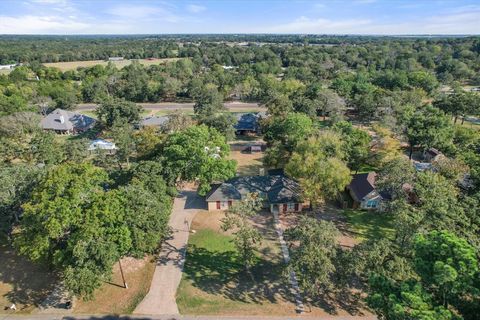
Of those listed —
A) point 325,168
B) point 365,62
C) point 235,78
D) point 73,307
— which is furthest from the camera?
point 365,62

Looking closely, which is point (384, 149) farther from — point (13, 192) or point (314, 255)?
point (13, 192)

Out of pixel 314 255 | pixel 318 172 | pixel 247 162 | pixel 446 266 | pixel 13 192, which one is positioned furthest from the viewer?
pixel 247 162

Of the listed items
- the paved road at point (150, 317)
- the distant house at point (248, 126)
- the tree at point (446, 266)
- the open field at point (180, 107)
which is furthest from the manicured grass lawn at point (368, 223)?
the open field at point (180, 107)

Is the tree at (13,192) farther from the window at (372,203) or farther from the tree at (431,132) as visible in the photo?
the tree at (431,132)

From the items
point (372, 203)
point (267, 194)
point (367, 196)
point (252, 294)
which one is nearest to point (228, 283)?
point (252, 294)

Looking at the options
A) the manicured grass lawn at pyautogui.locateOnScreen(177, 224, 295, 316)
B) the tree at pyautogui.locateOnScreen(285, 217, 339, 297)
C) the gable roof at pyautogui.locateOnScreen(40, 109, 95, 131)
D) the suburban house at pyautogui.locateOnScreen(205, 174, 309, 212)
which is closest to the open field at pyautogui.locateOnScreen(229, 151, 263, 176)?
the suburban house at pyautogui.locateOnScreen(205, 174, 309, 212)

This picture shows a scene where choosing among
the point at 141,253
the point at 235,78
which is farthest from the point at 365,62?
the point at 141,253

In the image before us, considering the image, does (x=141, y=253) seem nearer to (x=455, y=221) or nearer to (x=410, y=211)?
(x=410, y=211)
